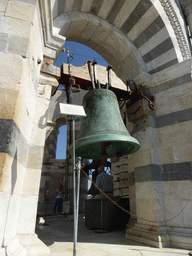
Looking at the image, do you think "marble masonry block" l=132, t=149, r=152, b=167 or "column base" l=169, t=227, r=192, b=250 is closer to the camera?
"column base" l=169, t=227, r=192, b=250

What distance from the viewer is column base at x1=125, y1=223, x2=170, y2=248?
110 inches

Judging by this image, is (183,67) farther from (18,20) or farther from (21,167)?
(21,167)

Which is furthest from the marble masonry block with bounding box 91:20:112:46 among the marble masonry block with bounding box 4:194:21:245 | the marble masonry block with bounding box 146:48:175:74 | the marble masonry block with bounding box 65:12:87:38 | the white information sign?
the marble masonry block with bounding box 4:194:21:245

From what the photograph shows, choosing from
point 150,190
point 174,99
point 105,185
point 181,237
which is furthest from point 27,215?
point 174,99

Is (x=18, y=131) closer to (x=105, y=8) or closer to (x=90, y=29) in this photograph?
(x=90, y=29)

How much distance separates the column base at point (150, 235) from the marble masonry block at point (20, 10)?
3.45 meters

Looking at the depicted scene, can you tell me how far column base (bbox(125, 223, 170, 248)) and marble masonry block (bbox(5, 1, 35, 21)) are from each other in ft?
11.3

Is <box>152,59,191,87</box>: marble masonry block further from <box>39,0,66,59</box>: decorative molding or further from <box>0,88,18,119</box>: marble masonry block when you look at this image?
<box>0,88,18,119</box>: marble masonry block

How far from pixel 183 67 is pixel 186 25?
5.27 feet

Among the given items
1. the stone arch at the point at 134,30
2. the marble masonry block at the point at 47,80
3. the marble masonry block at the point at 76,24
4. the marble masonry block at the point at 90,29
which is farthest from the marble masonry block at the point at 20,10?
the marble masonry block at the point at 90,29

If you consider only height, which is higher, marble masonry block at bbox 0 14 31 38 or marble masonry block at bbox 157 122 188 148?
marble masonry block at bbox 0 14 31 38

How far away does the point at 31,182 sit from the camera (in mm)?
2266

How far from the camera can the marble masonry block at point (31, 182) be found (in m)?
2.22

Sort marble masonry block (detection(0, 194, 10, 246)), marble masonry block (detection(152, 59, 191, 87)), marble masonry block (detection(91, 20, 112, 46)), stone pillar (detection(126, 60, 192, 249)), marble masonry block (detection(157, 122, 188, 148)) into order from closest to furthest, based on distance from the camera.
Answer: marble masonry block (detection(0, 194, 10, 246))
stone pillar (detection(126, 60, 192, 249))
marble masonry block (detection(157, 122, 188, 148))
marble masonry block (detection(152, 59, 191, 87))
marble masonry block (detection(91, 20, 112, 46))
